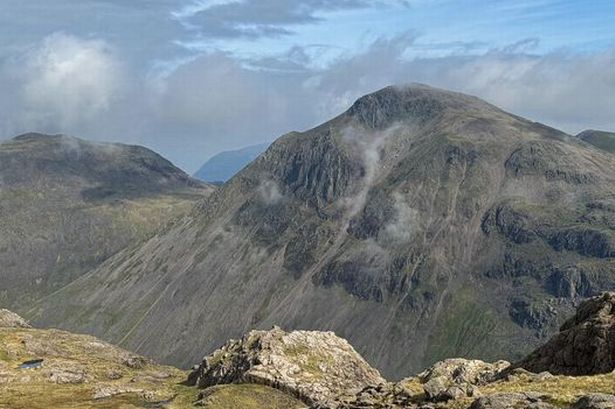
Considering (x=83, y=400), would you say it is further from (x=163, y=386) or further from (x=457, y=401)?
(x=457, y=401)

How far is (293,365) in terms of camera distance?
160 m

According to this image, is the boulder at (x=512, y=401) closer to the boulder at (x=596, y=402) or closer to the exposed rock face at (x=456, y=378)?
the boulder at (x=596, y=402)

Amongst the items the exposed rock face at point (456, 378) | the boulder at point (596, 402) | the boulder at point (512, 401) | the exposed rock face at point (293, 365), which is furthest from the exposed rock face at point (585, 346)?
the exposed rock face at point (293, 365)

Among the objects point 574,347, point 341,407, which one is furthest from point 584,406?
point 574,347

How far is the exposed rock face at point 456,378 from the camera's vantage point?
204ft

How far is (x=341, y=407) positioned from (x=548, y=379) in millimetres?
19941

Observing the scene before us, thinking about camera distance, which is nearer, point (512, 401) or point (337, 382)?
point (512, 401)

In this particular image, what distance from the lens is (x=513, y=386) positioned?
64.1 metres

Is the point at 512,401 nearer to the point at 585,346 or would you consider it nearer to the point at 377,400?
the point at 377,400

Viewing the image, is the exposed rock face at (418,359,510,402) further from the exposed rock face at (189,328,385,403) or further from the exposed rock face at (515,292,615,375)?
the exposed rock face at (189,328,385,403)

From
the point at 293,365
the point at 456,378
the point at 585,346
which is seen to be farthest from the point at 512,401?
the point at 293,365

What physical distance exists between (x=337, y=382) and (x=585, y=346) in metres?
82.3

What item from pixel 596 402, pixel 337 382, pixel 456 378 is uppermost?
pixel 596 402

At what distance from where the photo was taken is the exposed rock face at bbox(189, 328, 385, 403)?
152m
